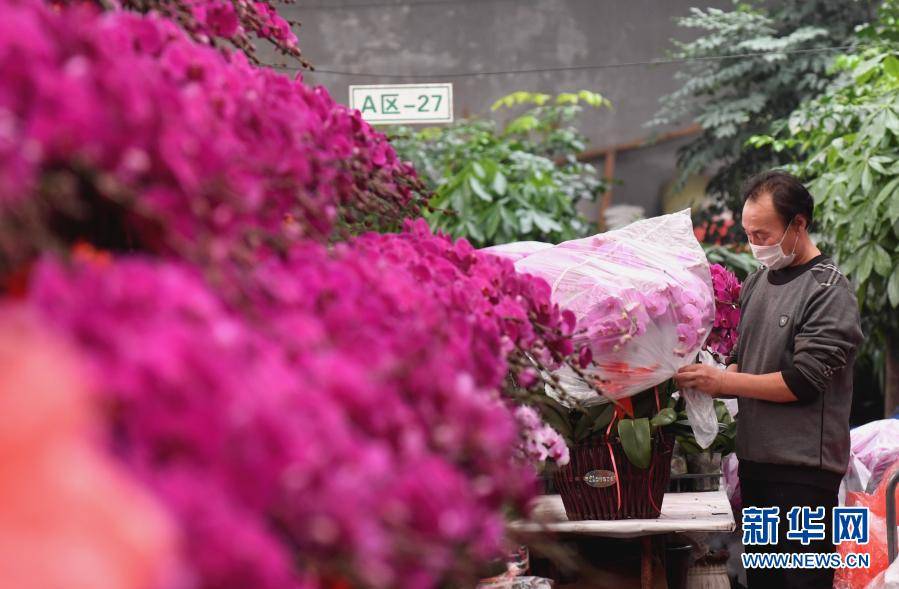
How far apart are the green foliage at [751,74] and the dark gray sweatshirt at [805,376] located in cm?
435

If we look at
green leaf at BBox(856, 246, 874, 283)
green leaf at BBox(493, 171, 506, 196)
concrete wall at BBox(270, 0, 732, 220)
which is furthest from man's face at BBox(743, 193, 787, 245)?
concrete wall at BBox(270, 0, 732, 220)

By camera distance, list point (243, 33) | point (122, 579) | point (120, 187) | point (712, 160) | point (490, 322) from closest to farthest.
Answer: point (122, 579)
point (120, 187)
point (490, 322)
point (243, 33)
point (712, 160)

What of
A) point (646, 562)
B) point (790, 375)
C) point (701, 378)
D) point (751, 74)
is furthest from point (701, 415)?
point (751, 74)

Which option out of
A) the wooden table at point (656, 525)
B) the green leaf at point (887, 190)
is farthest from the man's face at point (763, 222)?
the green leaf at point (887, 190)

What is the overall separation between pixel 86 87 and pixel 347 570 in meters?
0.31

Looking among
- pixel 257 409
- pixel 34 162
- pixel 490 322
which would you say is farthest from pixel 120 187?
pixel 490 322

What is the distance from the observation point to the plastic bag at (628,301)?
210 centimetres

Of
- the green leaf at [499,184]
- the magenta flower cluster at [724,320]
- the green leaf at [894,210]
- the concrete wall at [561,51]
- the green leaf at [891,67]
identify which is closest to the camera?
the magenta flower cluster at [724,320]

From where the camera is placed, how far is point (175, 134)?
625 millimetres

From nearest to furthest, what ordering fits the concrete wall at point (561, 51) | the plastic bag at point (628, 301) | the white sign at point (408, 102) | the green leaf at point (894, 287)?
the plastic bag at point (628, 301) → the green leaf at point (894, 287) → the white sign at point (408, 102) → the concrete wall at point (561, 51)

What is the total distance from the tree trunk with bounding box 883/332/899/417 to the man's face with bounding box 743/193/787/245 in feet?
7.44

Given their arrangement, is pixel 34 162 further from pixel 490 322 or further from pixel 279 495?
pixel 490 322

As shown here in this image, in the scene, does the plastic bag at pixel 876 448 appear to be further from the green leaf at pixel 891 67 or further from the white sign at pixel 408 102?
the white sign at pixel 408 102

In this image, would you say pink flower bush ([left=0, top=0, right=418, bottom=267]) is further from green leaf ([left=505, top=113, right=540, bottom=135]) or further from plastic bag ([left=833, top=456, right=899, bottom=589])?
green leaf ([left=505, top=113, right=540, bottom=135])
